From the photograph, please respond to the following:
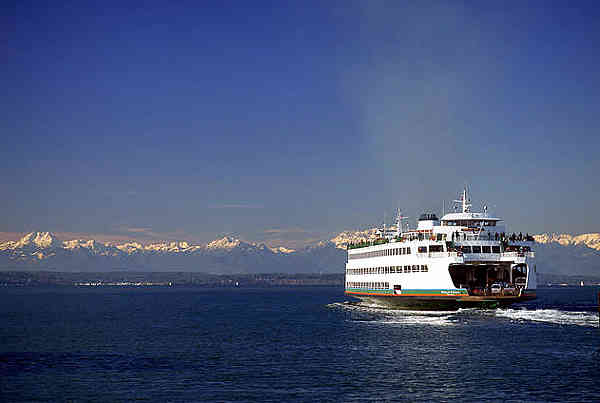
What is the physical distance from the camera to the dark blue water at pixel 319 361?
44.4 m

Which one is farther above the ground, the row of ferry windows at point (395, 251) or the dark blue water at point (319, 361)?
the row of ferry windows at point (395, 251)

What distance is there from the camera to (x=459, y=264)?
84688mm

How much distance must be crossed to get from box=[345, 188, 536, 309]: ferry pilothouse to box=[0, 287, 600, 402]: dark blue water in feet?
10.6

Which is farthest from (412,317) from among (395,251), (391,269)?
(395,251)

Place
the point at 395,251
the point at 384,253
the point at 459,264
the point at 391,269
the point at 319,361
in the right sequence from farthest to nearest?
the point at 384,253 → the point at 391,269 → the point at 395,251 → the point at 459,264 → the point at 319,361

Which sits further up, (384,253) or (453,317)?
(384,253)

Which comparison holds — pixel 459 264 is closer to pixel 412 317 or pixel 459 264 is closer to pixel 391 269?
pixel 412 317

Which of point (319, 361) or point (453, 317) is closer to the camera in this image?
point (319, 361)

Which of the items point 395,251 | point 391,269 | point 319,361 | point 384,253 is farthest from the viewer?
point 384,253

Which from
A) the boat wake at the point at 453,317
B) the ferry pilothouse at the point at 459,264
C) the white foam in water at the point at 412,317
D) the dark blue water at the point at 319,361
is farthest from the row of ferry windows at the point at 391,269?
the dark blue water at the point at 319,361

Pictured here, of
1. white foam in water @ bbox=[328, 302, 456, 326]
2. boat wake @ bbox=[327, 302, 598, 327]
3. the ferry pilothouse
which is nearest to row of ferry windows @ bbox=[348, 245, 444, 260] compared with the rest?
the ferry pilothouse

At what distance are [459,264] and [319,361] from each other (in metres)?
33.1

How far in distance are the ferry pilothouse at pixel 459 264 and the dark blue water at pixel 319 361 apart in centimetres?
324

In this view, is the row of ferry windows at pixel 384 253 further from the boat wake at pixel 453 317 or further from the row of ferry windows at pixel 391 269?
the boat wake at pixel 453 317
